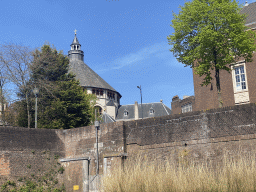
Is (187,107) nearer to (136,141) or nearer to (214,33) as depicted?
(214,33)

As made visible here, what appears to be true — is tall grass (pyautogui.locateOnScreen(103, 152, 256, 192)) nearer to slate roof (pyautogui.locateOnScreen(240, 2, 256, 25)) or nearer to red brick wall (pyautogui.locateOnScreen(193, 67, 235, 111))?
red brick wall (pyautogui.locateOnScreen(193, 67, 235, 111))

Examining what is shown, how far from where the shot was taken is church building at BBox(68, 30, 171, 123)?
59.8 meters

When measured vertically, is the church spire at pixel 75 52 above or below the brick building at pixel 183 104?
above

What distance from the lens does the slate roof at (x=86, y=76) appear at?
2311 inches

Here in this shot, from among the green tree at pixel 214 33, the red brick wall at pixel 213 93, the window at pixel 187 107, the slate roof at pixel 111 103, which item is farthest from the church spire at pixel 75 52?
the green tree at pixel 214 33

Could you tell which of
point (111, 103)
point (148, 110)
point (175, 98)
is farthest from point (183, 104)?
point (111, 103)

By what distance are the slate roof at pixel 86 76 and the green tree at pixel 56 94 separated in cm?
2717

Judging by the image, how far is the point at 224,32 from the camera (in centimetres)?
2009

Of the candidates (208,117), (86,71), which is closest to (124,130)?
(208,117)

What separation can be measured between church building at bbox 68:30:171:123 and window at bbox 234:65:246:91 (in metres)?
31.9

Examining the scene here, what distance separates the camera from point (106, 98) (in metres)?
62.1

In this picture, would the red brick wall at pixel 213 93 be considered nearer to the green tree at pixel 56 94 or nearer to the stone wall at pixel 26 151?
the green tree at pixel 56 94

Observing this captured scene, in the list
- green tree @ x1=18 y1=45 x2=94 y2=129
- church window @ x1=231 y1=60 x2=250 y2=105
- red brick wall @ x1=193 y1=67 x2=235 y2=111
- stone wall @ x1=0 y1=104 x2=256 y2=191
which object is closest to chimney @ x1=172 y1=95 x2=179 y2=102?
red brick wall @ x1=193 y1=67 x2=235 y2=111

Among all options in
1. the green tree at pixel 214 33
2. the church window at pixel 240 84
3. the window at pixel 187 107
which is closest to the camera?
the green tree at pixel 214 33
